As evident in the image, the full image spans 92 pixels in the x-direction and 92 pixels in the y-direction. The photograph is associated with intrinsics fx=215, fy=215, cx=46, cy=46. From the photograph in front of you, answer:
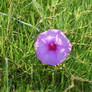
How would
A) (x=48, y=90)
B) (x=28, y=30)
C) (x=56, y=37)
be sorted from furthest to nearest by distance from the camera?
(x=28, y=30) < (x=56, y=37) < (x=48, y=90)

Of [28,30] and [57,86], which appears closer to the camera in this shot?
[57,86]

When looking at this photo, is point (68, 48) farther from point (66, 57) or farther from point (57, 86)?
point (57, 86)

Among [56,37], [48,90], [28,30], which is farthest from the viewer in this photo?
Answer: [28,30]

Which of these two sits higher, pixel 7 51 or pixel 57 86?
pixel 7 51

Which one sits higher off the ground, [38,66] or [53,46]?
[53,46]

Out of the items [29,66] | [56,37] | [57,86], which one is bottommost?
[57,86]

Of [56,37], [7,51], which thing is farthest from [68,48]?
[7,51]

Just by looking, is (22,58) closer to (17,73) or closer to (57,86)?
(17,73)
